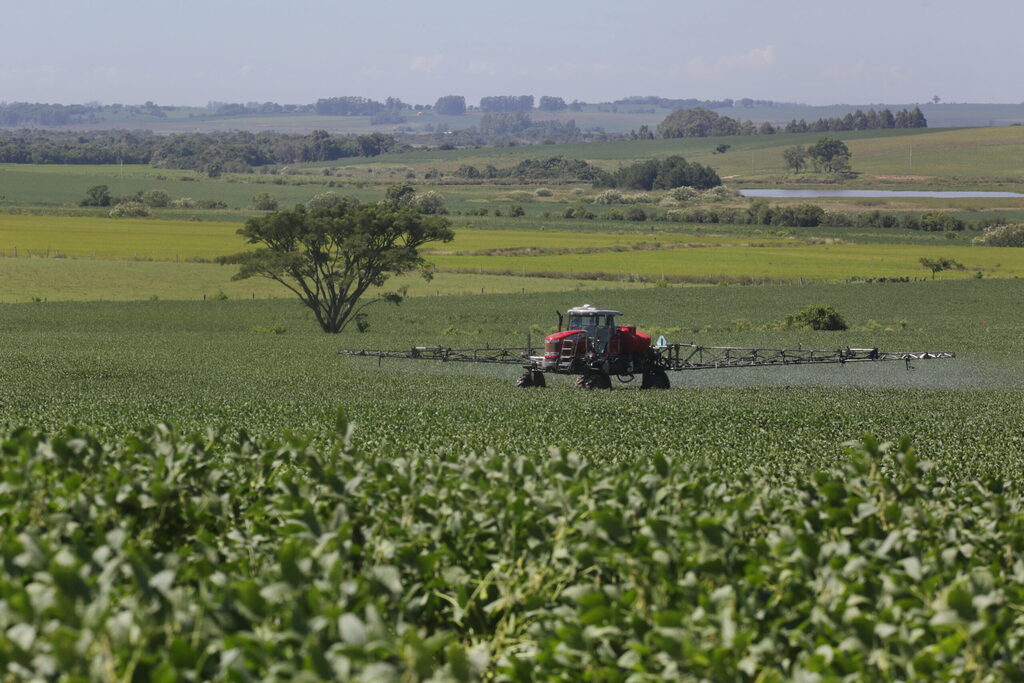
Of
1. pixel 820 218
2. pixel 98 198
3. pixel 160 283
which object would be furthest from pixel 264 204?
pixel 160 283

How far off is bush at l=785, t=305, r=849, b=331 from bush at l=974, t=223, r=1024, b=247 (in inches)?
2831

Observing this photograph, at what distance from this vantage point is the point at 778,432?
105 feet

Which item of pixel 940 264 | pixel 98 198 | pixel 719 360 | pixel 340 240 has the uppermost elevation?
pixel 340 240

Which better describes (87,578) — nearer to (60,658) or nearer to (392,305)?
(60,658)

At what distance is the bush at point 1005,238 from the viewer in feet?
468

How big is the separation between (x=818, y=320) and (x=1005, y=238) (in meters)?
74.4

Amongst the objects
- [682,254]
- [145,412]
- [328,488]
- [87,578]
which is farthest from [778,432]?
[682,254]

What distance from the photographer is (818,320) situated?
78375mm

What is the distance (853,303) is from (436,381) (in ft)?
158

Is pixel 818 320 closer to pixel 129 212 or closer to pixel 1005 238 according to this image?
pixel 1005 238

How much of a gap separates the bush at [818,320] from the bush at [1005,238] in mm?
71900

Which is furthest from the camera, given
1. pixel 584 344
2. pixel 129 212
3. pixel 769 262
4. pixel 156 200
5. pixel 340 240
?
pixel 156 200

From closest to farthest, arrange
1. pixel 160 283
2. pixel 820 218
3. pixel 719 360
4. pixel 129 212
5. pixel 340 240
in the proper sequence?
pixel 719 360
pixel 340 240
pixel 160 283
pixel 129 212
pixel 820 218

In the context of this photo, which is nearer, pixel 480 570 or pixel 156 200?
pixel 480 570
